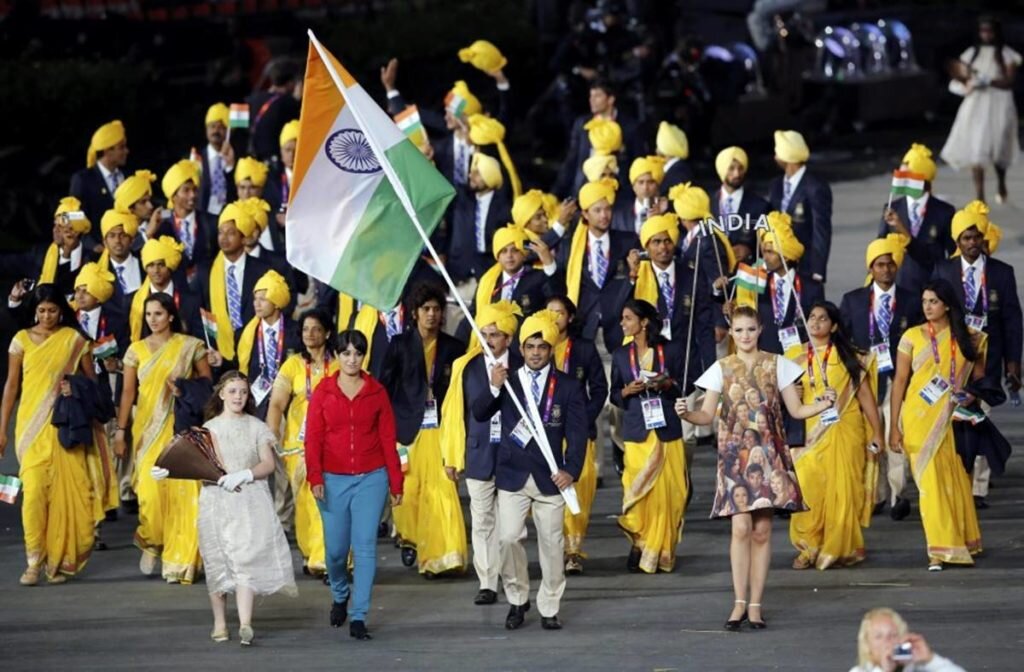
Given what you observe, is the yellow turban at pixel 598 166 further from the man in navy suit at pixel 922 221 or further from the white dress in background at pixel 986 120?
the white dress in background at pixel 986 120

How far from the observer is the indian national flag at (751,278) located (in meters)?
15.8

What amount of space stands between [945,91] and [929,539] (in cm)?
1928

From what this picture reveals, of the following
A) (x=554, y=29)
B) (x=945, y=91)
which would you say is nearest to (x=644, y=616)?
(x=554, y=29)

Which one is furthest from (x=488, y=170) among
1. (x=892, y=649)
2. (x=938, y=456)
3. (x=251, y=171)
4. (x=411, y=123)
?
(x=892, y=649)

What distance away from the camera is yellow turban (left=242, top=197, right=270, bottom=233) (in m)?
16.7

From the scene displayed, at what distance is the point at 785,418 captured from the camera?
1390cm

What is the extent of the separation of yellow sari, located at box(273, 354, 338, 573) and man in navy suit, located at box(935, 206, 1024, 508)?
3587mm

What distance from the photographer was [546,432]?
13195 mm

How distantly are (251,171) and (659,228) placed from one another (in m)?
3.46

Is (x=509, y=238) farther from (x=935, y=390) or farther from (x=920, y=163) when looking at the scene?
(x=920, y=163)

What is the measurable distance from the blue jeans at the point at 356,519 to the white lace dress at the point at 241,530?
251mm

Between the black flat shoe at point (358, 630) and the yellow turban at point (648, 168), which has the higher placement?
the yellow turban at point (648, 168)

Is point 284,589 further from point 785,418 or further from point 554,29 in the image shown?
point 554,29

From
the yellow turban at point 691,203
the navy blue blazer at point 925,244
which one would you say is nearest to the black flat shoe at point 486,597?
the navy blue blazer at point 925,244
